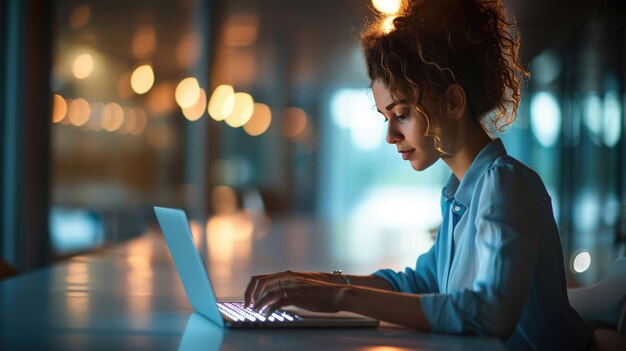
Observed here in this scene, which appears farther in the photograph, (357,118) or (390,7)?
(357,118)

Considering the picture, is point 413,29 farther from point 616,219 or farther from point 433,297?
point 616,219

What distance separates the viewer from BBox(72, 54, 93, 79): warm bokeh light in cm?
822

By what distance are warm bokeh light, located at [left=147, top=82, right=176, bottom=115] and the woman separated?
10851 mm

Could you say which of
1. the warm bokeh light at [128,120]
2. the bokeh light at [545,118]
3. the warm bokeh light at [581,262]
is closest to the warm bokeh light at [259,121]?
the warm bokeh light at [128,120]

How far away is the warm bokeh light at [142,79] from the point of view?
10.9 metres

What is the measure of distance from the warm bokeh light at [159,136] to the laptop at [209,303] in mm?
11042

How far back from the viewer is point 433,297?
119cm

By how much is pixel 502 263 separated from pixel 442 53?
42 centimetres

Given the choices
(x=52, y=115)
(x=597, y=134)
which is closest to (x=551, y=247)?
(x=52, y=115)

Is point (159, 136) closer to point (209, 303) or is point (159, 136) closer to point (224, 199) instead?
point (224, 199)

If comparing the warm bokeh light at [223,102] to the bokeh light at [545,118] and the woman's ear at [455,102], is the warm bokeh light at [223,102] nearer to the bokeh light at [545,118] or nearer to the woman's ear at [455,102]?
the bokeh light at [545,118]

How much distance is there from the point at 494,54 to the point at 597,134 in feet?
16.5

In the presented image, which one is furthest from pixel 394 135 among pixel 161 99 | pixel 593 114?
→ pixel 161 99

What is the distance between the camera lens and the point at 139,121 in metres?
11.6
